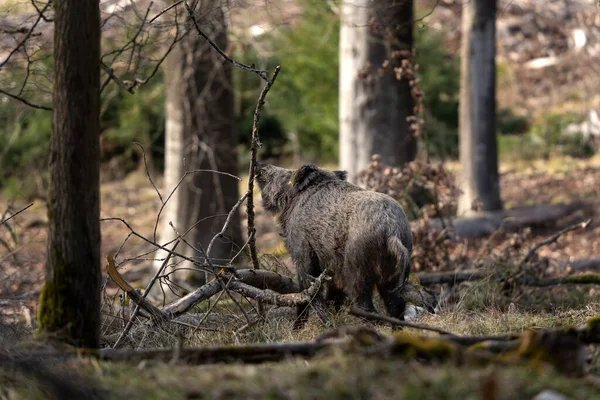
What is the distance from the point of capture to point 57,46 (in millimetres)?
4445

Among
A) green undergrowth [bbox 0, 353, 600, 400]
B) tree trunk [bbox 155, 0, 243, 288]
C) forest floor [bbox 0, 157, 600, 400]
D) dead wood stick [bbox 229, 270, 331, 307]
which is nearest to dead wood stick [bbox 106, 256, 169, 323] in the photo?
forest floor [bbox 0, 157, 600, 400]

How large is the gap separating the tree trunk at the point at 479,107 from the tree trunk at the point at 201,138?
434 cm

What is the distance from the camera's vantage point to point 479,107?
14289 mm

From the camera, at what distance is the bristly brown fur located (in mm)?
6043

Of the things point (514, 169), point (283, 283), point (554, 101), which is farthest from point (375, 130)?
Answer: point (554, 101)

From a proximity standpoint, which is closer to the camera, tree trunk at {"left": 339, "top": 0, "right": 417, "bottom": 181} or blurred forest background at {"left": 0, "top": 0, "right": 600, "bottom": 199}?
tree trunk at {"left": 339, "top": 0, "right": 417, "bottom": 181}

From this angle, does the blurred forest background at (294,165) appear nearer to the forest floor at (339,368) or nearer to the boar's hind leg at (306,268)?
the forest floor at (339,368)

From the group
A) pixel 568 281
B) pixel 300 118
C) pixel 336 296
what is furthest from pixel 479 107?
pixel 336 296

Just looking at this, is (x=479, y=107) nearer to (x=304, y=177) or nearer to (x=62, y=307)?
(x=304, y=177)

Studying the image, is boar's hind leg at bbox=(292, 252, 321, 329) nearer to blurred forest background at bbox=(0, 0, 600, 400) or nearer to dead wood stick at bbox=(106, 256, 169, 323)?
blurred forest background at bbox=(0, 0, 600, 400)

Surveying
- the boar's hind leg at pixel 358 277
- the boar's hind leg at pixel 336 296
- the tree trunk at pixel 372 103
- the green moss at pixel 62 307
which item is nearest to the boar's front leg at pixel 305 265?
the boar's hind leg at pixel 336 296

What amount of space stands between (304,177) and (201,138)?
221 inches

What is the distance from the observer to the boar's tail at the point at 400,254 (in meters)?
5.89

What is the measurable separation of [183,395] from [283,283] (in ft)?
11.4
